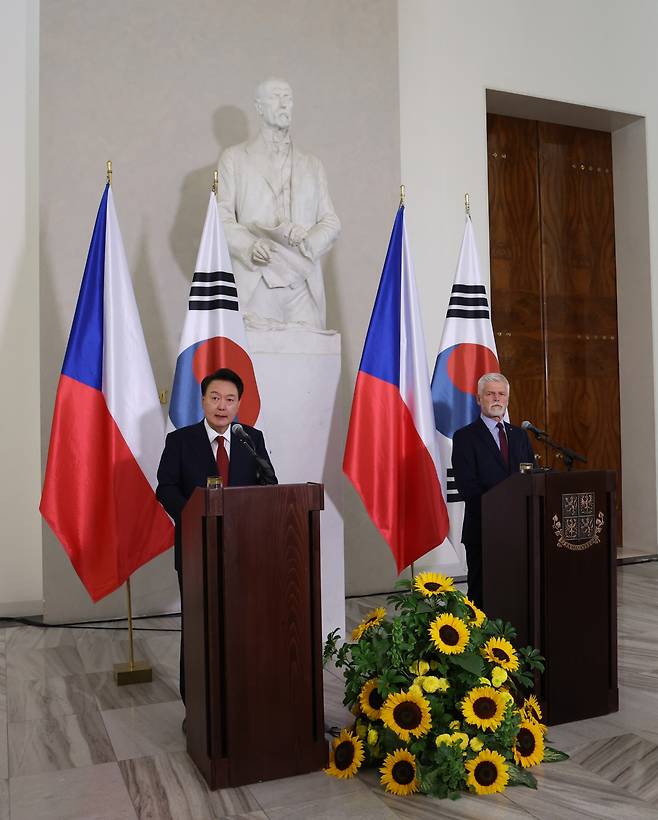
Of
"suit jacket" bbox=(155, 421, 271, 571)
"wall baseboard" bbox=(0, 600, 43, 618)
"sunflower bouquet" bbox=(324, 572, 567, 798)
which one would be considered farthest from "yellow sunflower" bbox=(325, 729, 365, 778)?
"wall baseboard" bbox=(0, 600, 43, 618)

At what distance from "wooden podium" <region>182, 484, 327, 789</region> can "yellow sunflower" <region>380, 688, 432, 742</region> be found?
25cm

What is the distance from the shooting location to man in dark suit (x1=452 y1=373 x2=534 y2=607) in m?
3.77

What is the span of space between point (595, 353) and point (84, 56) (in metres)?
4.98

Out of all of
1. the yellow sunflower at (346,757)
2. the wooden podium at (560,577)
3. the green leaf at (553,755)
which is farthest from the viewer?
the wooden podium at (560,577)

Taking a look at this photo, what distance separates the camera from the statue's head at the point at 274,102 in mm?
4555

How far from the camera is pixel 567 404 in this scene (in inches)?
287

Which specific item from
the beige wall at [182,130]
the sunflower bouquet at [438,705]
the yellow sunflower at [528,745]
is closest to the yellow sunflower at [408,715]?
the sunflower bouquet at [438,705]

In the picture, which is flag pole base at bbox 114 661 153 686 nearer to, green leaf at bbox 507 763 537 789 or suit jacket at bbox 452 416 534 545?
suit jacket at bbox 452 416 534 545

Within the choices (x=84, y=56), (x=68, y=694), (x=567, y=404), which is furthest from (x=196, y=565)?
(x=567, y=404)

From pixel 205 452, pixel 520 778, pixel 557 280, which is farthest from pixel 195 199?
pixel 520 778

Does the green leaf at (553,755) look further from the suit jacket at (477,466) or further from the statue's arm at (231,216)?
the statue's arm at (231,216)

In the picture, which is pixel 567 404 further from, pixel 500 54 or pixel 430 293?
pixel 500 54

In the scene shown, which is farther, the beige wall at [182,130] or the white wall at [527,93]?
the white wall at [527,93]

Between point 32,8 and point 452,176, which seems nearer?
point 32,8
